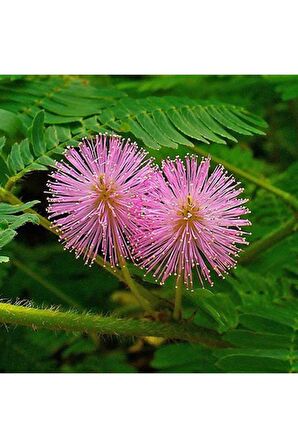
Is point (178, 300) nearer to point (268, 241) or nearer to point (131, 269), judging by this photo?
point (131, 269)

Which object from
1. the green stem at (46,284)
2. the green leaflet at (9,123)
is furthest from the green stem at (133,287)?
the green leaflet at (9,123)

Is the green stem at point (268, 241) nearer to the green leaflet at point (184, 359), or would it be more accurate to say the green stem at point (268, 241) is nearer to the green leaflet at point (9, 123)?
the green leaflet at point (184, 359)

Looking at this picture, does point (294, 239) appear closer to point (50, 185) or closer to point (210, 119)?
point (210, 119)

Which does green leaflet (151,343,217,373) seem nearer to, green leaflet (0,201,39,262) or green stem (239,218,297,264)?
green stem (239,218,297,264)
